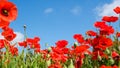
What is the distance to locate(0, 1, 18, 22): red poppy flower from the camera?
59.8 inches

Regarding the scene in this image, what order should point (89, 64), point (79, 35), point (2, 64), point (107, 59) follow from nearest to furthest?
1. point (2, 64)
2. point (107, 59)
3. point (89, 64)
4. point (79, 35)

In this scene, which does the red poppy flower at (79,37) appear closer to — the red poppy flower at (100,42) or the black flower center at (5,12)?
the red poppy flower at (100,42)

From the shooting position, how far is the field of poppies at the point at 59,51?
2.12 m

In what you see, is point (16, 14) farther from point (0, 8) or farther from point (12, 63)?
point (12, 63)

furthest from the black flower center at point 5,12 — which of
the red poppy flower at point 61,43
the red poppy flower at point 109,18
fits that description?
the red poppy flower at point 109,18

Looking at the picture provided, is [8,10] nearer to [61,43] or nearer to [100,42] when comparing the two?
[100,42]

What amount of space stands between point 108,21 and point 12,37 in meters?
1.47

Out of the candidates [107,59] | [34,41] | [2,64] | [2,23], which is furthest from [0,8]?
[34,41]

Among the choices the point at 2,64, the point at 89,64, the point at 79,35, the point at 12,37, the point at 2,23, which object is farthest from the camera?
the point at 79,35

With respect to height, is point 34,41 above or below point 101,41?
above

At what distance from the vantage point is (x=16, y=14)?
1.55 metres

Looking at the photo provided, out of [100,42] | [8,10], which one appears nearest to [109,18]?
[100,42]

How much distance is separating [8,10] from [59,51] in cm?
162

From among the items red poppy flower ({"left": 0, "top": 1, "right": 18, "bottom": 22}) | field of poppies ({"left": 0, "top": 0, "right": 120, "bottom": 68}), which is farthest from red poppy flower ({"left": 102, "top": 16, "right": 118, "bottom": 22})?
red poppy flower ({"left": 0, "top": 1, "right": 18, "bottom": 22})
